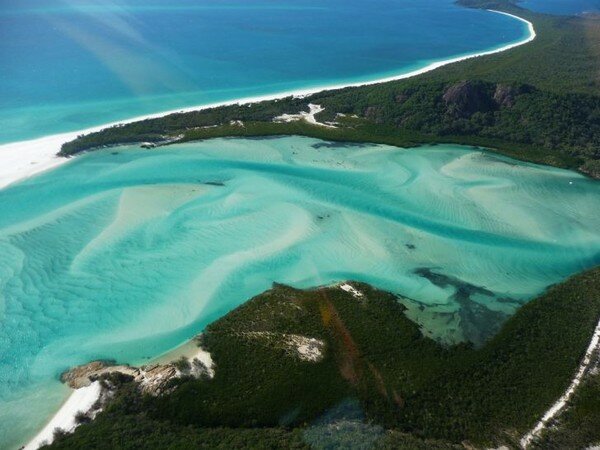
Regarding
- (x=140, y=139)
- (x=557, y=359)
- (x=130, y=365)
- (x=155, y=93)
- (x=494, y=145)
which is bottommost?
(x=557, y=359)

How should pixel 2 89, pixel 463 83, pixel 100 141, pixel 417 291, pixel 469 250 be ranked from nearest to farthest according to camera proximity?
pixel 417 291 → pixel 469 250 → pixel 100 141 → pixel 463 83 → pixel 2 89

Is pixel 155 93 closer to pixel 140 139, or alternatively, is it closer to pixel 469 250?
pixel 140 139

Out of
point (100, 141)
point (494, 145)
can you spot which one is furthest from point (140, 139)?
point (494, 145)

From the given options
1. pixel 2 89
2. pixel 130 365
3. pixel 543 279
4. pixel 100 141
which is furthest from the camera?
pixel 2 89

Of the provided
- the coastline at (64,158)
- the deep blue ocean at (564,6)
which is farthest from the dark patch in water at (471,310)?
the deep blue ocean at (564,6)

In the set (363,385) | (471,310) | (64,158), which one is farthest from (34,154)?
(471,310)

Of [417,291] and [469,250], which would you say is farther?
[469,250]

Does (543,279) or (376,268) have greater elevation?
(376,268)

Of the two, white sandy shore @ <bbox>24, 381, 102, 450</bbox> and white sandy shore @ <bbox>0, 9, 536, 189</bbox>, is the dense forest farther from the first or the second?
white sandy shore @ <bbox>0, 9, 536, 189</bbox>
